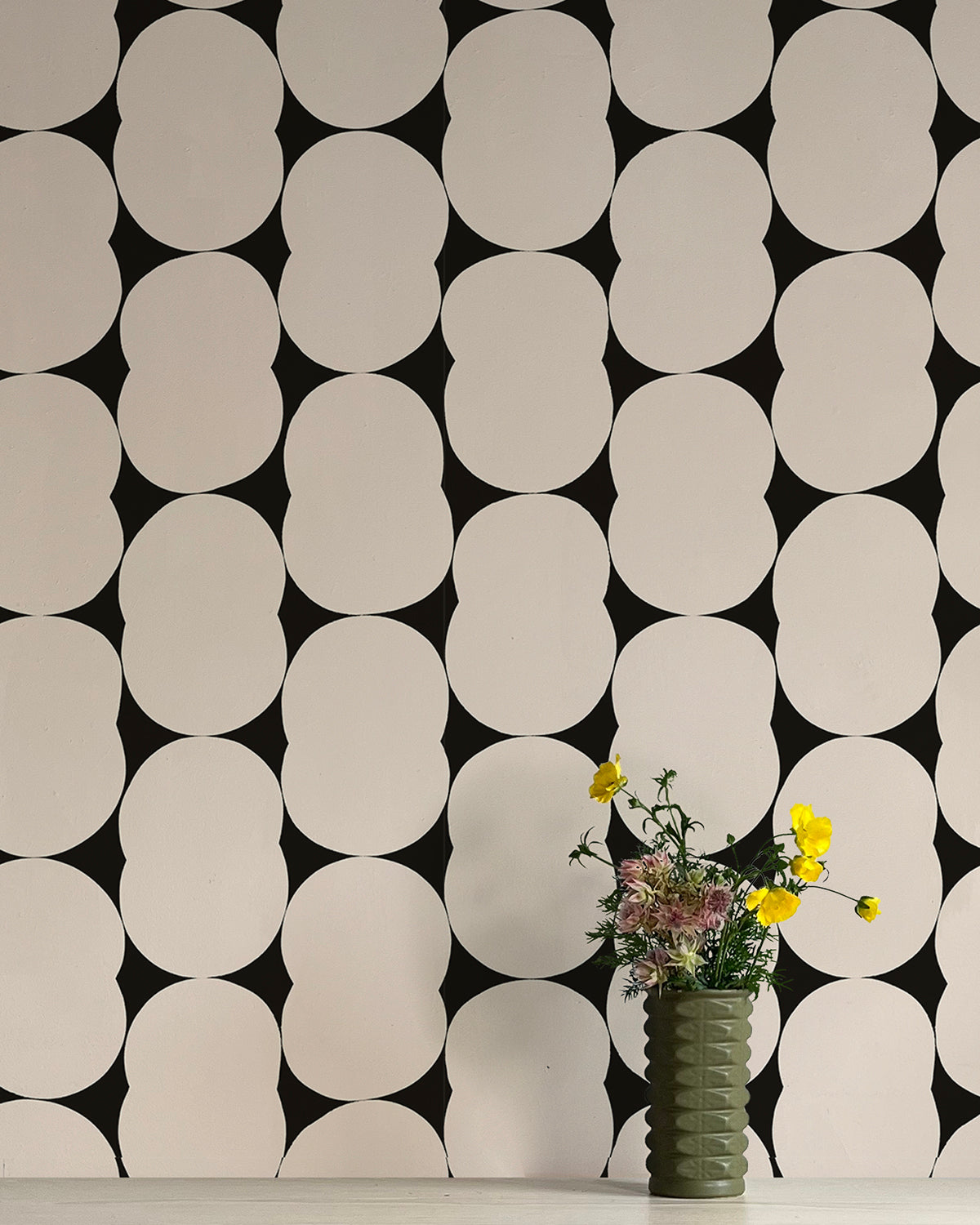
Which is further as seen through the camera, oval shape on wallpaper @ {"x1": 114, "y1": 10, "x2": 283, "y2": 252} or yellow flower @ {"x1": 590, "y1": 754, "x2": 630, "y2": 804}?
oval shape on wallpaper @ {"x1": 114, "y1": 10, "x2": 283, "y2": 252}

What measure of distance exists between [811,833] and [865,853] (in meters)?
0.16

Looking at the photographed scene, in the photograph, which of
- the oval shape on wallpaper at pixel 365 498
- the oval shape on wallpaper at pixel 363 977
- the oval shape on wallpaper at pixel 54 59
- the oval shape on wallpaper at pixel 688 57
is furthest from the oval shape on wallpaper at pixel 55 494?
the oval shape on wallpaper at pixel 688 57

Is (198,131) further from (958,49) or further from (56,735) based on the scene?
(958,49)

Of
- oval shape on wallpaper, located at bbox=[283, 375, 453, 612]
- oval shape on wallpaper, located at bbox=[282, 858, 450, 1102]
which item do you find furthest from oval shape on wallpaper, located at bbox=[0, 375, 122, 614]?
oval shape on wallpaper, located at bbox=[282, 858, 450, 1102]

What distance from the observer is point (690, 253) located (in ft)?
4.24

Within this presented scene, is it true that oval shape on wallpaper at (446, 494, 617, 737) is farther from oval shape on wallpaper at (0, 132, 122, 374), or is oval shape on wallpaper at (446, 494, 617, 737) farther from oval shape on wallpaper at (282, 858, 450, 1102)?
oval shape on wallpaper at (0, 132, 122, 374)

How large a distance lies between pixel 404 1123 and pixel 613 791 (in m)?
0.40

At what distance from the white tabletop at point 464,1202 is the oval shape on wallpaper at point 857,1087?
0.8 inches

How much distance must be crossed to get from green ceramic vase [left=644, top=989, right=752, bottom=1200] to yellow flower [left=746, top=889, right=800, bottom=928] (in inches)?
3.0

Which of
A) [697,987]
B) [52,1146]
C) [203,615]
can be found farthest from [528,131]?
[52,1146]

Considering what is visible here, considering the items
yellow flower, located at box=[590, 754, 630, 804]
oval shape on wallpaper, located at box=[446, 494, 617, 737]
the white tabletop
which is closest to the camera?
the white tabletop

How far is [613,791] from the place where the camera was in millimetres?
1142

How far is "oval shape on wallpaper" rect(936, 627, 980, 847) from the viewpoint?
1.23m

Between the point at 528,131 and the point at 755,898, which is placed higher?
the point at 528,131
